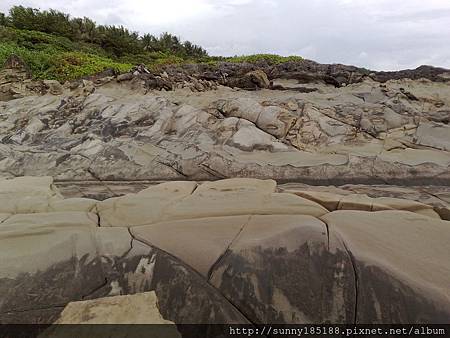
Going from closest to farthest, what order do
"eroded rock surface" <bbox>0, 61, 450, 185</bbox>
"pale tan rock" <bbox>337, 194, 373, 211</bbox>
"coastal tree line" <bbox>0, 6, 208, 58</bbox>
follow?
1. "pale tan rock" <bbox>337, 194, 373, 211</bbox>
2. "eroded rock surface" <bbox>0, 61, 450, 185</bbox>
3. "coastal tree line" <bbox>0, 6, 208, 58</bbox>

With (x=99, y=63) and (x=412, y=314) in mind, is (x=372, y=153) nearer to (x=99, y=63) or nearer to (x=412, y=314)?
(x=412, y=314)

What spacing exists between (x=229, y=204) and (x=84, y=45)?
1575 cm

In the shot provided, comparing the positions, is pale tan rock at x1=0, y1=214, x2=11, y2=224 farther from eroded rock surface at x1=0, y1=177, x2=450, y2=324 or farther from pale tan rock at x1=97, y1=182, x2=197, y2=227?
pale tan rock at x1=97, y1=182, x2=197, y2=227

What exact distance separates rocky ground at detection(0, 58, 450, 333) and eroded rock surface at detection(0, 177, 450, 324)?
12 mm

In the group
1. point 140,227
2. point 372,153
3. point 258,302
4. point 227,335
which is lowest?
point 227,335

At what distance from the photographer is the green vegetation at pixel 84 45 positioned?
11.9 meters

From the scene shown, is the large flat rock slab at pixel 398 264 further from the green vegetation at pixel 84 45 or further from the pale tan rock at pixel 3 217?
the green vegetation at pixel 84 45

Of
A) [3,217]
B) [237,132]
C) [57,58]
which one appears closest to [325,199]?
[237,132]

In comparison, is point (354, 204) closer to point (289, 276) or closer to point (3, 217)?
point (289, 276)

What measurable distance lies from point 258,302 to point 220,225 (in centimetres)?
86

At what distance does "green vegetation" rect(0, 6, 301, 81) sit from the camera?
11.9 meters

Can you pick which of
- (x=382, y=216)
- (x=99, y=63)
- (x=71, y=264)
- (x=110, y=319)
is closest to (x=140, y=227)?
(x=71, y=264)

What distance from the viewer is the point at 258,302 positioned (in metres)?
2.59

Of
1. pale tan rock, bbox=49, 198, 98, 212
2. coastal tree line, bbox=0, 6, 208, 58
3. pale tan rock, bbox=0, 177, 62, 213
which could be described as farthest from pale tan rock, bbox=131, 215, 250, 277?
coastal tree line, bbox=0, 6, 208, 58
